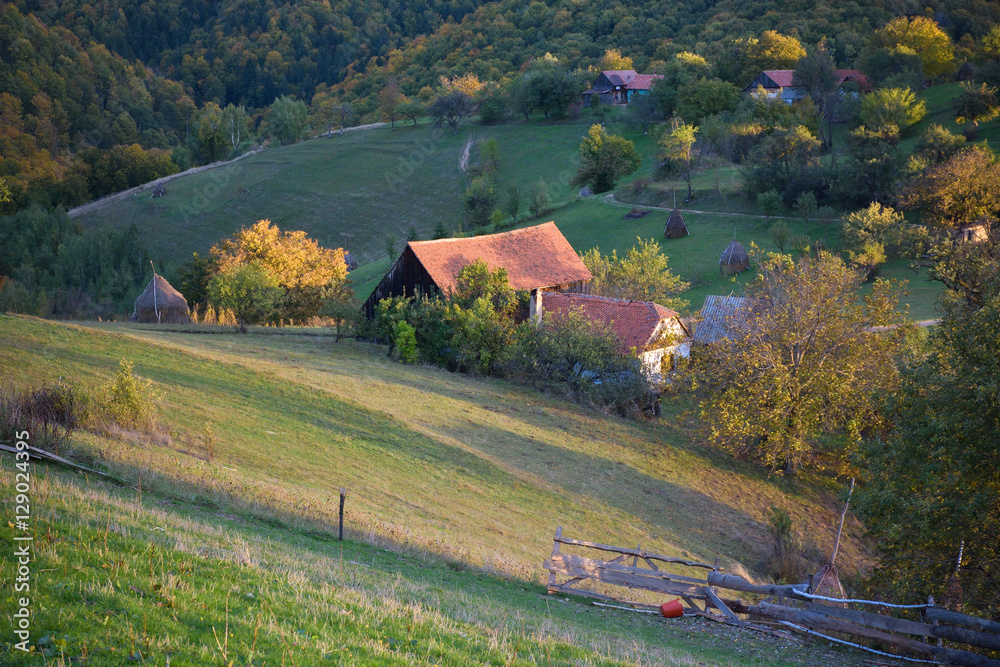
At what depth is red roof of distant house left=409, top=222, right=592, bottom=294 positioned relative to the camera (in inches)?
1479

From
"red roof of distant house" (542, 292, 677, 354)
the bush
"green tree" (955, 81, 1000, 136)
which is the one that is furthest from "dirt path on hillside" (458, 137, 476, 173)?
the bush

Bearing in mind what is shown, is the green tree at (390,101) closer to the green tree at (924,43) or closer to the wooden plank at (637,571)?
the green tree at (924,43)

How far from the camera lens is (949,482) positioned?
1322 centimetres

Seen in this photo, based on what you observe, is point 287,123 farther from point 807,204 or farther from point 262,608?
point 262,608

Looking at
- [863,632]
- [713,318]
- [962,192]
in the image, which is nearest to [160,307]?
[713,318]

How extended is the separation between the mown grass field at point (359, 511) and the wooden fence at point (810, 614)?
600 mm

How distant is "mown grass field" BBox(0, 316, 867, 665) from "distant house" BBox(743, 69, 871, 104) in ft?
241

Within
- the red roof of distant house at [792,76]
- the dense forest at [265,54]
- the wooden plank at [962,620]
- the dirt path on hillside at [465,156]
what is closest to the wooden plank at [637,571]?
the wooden plank at [962,620]

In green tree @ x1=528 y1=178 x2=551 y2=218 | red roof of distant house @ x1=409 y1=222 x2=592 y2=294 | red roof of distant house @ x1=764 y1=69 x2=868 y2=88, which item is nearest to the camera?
red roof of distant house @ x1=409 y1=222 x2=592 y2=294

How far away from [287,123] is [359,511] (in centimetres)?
10900

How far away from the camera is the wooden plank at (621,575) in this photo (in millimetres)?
12836

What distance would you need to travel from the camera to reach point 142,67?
466 ft

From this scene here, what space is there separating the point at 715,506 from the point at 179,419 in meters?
16.1

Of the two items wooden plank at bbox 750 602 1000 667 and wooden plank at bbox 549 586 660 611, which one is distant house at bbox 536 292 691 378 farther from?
wooden plank at bbox 750 602 1000 667
